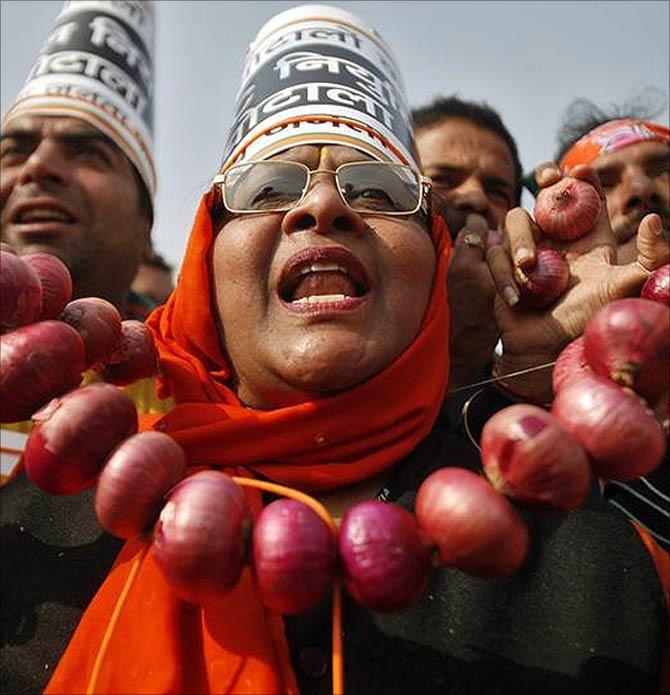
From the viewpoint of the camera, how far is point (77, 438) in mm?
997

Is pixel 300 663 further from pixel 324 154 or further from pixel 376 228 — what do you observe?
pixel 324 154

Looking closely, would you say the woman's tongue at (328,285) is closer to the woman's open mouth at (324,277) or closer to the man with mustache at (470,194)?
the woman's open mouth at (324,277)

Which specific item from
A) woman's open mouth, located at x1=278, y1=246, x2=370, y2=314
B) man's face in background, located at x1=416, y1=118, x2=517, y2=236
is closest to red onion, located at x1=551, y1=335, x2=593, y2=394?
woman's open mouth, located at x1=278, y1=246, x2=370, y2=314

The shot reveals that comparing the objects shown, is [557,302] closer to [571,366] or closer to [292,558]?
[571,366]

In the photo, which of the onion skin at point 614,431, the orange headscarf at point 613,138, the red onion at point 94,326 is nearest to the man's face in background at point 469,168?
the orange headscarf at point 613,138

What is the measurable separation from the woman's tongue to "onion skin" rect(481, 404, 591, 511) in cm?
59

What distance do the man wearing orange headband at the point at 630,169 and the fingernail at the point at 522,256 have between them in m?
0.81

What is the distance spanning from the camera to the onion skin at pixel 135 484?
0.97 metres

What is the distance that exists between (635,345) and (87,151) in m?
2.16

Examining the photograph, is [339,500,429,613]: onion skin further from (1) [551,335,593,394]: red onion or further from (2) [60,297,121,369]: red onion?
(2) [60,297,121,369]: red onion

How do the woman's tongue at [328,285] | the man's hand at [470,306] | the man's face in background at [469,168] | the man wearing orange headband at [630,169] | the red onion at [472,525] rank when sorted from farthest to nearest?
1. the man's face in background at [469,168]
2. the man wearing orange headband at [630,169]
3. the man's hand at [470,306]
4. the woman's tongue at [328,285]
5. the red onion at [472,525]

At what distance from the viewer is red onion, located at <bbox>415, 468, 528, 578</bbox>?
901 mm

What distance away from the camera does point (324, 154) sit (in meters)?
1.65

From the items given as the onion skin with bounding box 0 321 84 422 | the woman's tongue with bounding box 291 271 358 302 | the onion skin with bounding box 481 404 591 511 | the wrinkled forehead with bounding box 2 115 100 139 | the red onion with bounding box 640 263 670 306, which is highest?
the wrinkled forehead with bounding box 2 115 100 139
